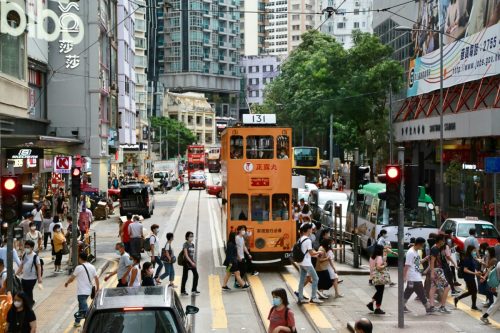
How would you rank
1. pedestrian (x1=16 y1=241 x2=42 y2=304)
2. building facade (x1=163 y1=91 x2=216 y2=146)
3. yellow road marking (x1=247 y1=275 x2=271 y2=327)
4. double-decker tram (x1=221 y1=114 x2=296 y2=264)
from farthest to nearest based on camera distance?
building facade (x1=163 y1=91 x2=216 y2=146) → double-decker tram (x1=221 y1=114 x2=296 y2=264) → yellow road marking (x1=247 y1=275 x2=271 y2=327) → pedestrian (x1=16 y1=241 x2=42 y2=304)

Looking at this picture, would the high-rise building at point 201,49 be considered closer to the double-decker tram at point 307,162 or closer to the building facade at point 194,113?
the building facade at point 194,113

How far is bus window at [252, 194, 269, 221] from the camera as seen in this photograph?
2408cm

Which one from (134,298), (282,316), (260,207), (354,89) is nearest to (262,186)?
(260,207)

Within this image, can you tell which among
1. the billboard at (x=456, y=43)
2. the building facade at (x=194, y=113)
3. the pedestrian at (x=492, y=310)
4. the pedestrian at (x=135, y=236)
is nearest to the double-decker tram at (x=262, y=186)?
the pedestrian at (x=135, y=236)

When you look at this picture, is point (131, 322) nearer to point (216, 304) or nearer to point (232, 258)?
point (216, 304)

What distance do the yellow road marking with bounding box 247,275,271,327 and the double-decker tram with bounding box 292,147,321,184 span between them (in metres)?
34.0

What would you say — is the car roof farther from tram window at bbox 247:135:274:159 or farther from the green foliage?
the green foliage

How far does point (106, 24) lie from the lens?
53062 millimetres

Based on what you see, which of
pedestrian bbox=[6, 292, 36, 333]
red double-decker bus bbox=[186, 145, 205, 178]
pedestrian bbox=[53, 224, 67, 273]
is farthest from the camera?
red double-decker bus bbox=[186, 145, 205, 178]

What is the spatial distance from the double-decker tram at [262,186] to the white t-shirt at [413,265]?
7.11m

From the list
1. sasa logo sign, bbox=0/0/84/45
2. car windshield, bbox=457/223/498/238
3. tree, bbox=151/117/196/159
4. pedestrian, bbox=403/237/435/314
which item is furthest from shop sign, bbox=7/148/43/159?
tree, bbox=151/117/196/159

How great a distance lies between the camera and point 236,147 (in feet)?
79.4

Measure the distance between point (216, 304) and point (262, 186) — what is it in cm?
556

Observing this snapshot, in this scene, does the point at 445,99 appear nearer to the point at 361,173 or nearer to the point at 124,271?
the point at 361,173
